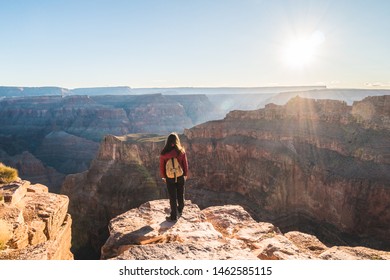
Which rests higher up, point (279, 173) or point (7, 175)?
point (7, 175)

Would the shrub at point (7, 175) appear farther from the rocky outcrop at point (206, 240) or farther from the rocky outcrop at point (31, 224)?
the rocky outcrop at point (206, 240)

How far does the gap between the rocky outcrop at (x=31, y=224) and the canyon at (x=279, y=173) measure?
29.3 metres

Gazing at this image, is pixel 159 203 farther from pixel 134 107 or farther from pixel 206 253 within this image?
pixel 134 107

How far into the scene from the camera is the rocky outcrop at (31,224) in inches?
281

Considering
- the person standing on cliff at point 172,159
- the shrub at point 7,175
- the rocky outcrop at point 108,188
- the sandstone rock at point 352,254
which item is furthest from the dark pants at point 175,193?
the rocky outcrop at point 108,188

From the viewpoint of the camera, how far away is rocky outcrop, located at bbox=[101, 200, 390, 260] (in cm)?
601

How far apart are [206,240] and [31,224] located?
6.94 meters

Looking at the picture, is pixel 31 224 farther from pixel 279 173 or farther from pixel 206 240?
pixel 279 173

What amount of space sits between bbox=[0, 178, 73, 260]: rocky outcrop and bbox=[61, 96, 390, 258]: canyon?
96.2ft

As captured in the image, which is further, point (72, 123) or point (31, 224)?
point (72, 123)

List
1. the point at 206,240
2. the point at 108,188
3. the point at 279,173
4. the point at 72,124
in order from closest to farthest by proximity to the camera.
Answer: the point at 206,240 → the point at 279,173 → the point at 108,188 → the point at 72,124

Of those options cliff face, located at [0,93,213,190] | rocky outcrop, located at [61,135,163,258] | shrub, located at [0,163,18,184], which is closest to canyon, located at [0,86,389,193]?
cliff face, located at [0,93,213,190]

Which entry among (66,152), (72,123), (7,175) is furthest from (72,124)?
(7,175)

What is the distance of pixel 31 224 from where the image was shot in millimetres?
10852
